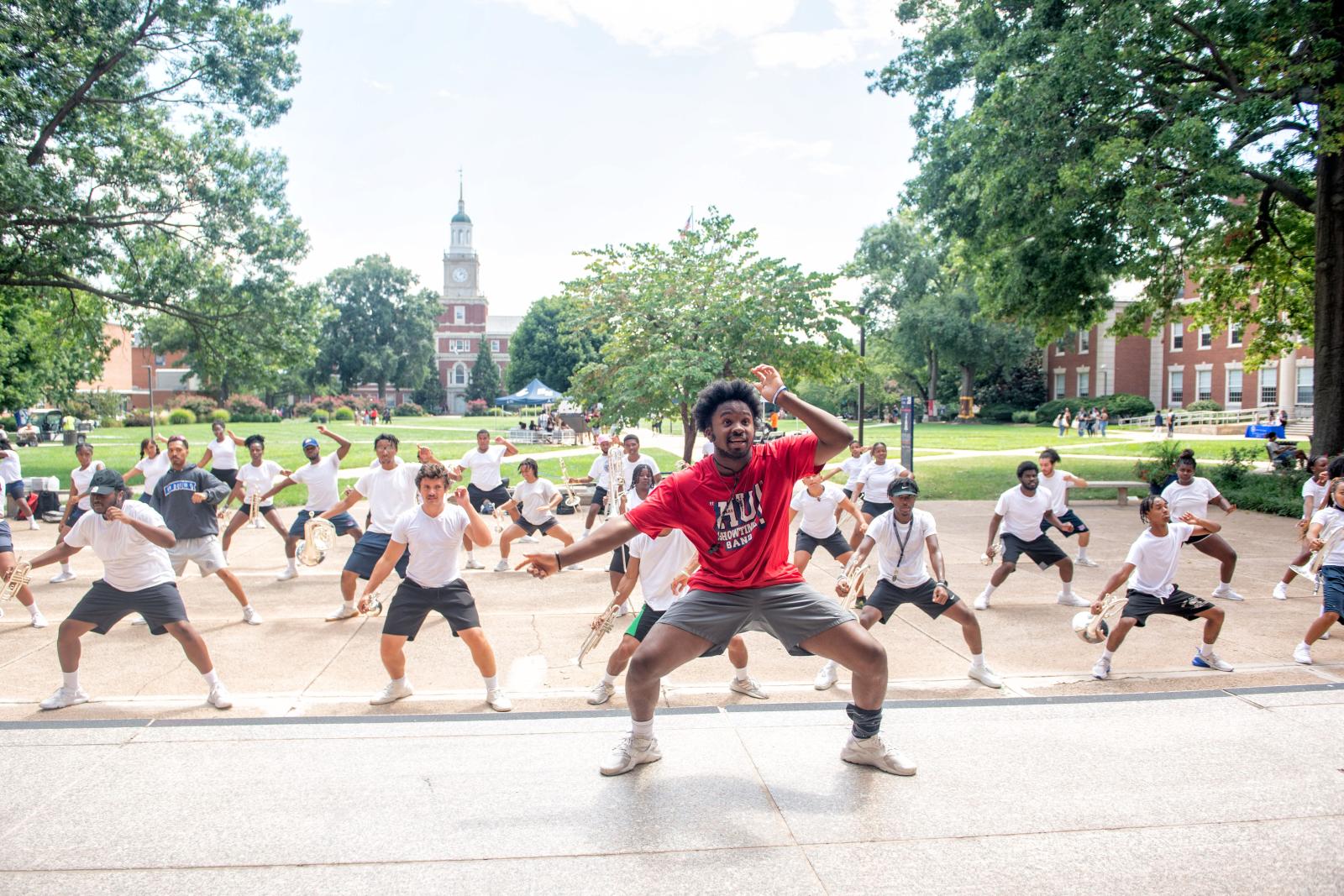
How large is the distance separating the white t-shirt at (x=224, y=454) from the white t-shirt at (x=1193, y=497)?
12867 millimetres

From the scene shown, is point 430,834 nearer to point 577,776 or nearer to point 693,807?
point 577,776

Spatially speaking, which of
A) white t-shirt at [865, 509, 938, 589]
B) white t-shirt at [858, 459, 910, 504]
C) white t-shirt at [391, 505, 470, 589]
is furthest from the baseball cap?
white t-shirt at [858, 459, 910, 504]

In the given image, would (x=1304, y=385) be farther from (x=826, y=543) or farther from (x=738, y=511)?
(x=738, y=511)

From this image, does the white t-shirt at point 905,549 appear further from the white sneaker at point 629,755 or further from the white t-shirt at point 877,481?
the white t-shirt at point 877,481

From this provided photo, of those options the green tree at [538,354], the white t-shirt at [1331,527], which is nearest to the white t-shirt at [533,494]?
the white t-shirt at [1331,527]

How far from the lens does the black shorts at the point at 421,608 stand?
19.8 feet

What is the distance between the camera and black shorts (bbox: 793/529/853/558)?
9.52m

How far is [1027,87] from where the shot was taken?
56.3ft

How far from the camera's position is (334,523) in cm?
1052

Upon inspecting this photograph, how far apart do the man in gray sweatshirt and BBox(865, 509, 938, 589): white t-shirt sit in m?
5.90

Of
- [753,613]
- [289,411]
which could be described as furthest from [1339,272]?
[289,411]

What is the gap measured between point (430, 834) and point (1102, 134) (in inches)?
717

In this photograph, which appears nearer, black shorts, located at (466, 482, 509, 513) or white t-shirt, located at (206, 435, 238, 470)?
black shorts, located at (466, 482, 509, 513)

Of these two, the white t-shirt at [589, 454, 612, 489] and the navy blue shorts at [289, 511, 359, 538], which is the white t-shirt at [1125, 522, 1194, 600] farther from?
the navy blue shorts at [289, 511, 359, 538]
